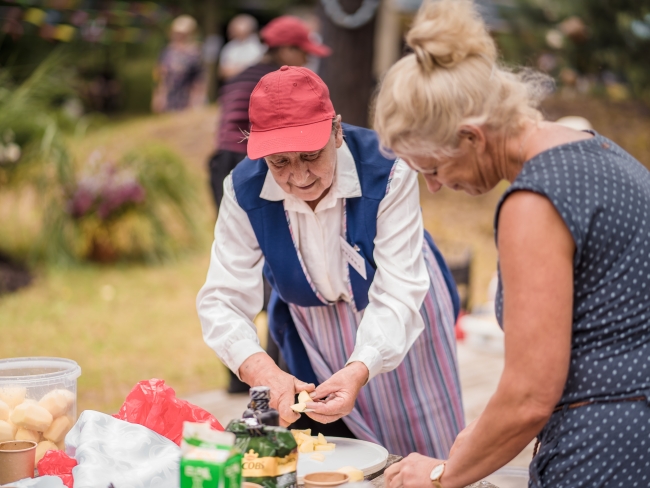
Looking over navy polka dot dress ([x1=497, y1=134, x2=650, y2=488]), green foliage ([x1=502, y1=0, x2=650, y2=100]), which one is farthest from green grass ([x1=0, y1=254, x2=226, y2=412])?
green foliage ([x1=502, y1=0, x2=650, y2=100])

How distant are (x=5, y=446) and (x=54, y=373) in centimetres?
26

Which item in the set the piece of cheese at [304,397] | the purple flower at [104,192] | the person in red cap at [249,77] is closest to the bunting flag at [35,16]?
the purple flower at [104,192]

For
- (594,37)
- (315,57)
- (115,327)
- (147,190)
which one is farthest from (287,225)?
(594,37)

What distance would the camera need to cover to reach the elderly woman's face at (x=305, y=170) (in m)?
2.00

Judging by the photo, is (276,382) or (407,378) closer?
(276,382)

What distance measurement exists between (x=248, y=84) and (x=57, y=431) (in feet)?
9.32

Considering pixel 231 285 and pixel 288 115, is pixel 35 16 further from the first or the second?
pixel 288 115

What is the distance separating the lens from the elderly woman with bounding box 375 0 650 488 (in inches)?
52.7

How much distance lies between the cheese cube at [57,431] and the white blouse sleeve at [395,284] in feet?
2.24

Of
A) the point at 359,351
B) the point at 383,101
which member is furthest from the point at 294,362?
the point at 383,101

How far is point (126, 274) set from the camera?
303 inches

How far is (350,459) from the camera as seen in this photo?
74.4 inches

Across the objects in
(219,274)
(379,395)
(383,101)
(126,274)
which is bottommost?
(126,274)

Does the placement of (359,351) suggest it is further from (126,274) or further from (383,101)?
(126,274)
